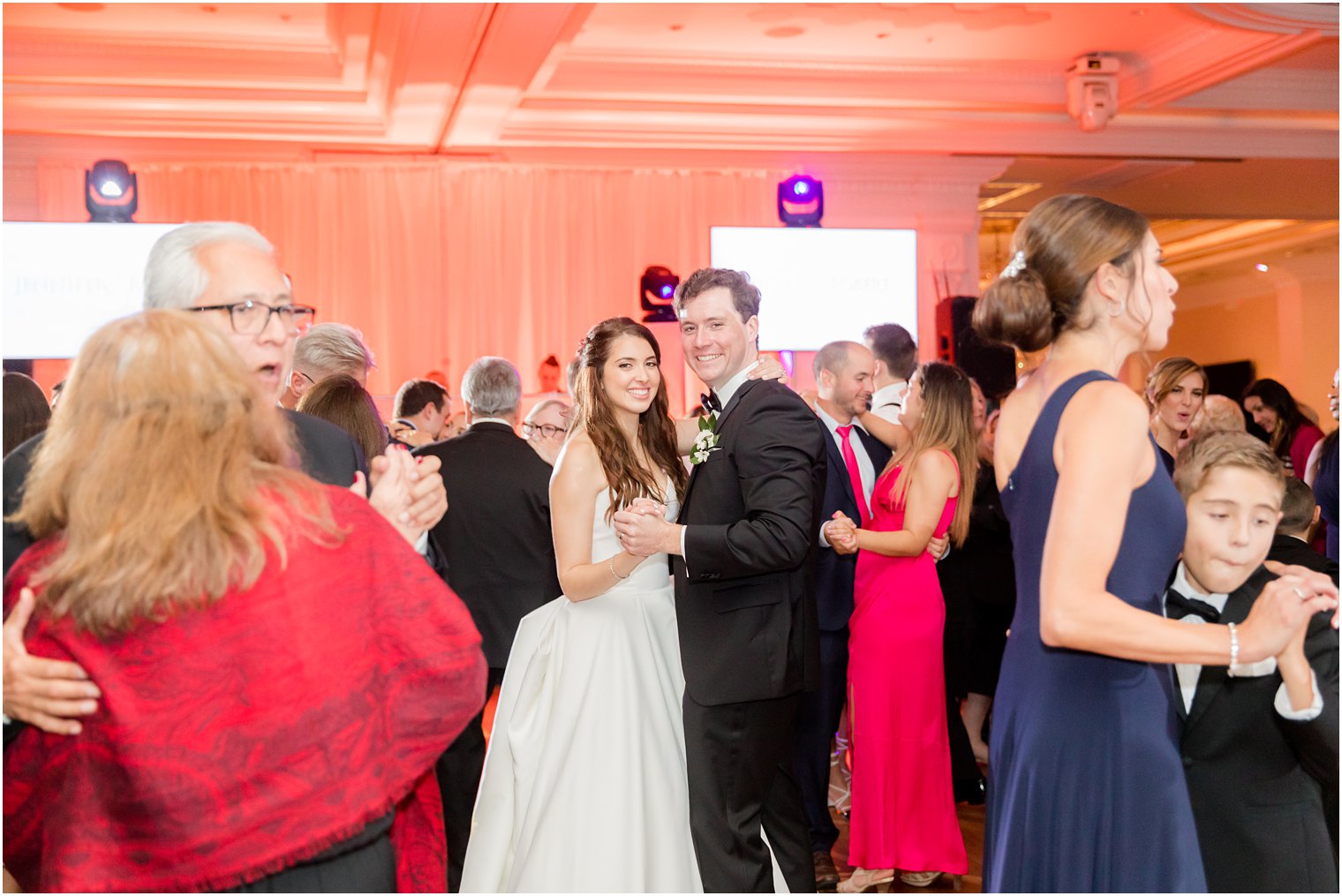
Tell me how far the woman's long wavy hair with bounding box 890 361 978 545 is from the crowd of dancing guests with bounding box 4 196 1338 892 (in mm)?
1090

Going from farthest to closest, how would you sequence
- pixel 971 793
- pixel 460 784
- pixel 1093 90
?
pixel 1093 90 < pixel 971 793 < pixel 460 784

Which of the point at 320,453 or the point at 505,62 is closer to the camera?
the point at 320,453

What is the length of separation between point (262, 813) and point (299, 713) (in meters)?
0.12

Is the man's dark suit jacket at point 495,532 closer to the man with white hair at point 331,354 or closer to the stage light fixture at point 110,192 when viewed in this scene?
the man with white hair at point 331,354

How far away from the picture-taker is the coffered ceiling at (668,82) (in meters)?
6.96

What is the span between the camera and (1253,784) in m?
1.90

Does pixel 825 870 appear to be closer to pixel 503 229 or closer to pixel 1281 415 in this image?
pixel 1281 415

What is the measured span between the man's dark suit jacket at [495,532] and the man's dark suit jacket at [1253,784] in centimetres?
253

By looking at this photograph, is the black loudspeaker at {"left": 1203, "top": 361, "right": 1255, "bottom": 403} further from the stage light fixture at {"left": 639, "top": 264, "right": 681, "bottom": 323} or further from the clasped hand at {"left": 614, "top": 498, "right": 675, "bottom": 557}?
the clasped hand at {"left": 614, "top": 498, "right": 675, "bottom": 557}

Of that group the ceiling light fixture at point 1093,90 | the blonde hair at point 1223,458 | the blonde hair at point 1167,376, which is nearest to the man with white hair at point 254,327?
the blonde hair at point 1223,458

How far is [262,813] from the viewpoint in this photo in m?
1.40

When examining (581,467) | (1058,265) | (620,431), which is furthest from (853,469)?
(1058,265)

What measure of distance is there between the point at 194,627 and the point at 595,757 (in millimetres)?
1778

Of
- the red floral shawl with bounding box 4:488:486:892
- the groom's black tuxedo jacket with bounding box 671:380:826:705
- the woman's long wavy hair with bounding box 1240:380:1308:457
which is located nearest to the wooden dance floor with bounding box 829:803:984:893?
the groom's black tuxedo jacket with bounding box 671:380:826:705
